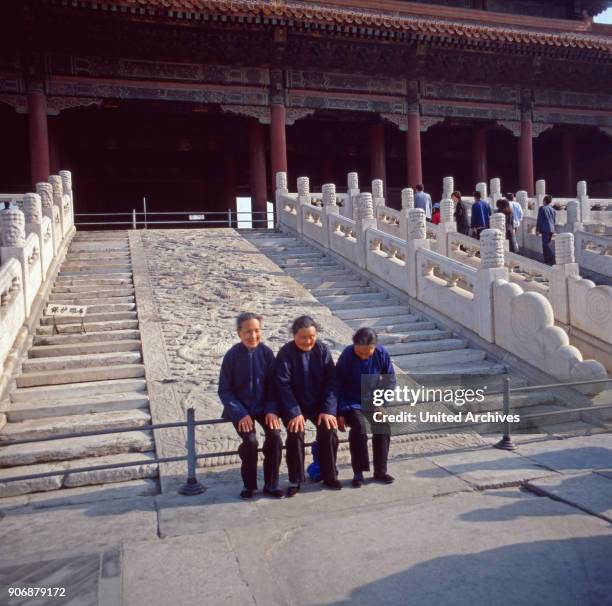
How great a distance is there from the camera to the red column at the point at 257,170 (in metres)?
15.6

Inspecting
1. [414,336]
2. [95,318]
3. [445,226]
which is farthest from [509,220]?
[95,318]

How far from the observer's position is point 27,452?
4637 mm

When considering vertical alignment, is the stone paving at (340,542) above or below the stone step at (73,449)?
below

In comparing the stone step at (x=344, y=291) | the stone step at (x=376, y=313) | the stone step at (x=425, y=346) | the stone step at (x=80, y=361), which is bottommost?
the stone step at (x=425, y=346)

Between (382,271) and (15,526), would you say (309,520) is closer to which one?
(15,526)

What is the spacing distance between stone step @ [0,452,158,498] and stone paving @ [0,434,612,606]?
0.13 m

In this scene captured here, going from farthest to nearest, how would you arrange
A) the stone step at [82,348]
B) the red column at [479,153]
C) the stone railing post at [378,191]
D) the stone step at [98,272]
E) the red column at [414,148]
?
the red column at [479,153] → the red column at [414,148] → the stone railing post at [378,191] → the stone step at [98,272] → the stone step at [82,348]

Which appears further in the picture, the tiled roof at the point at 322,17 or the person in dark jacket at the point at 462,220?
the tiled roof at the point at 322,17

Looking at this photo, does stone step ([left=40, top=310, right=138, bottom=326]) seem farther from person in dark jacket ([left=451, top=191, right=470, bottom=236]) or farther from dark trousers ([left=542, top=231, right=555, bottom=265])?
dark trousers ([left=542, top=231, right=555, bottom=265])

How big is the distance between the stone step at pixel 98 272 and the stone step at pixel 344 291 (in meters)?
2.90

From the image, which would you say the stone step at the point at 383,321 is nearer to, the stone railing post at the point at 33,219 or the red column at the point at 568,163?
the stone railing post at the point at 33,219


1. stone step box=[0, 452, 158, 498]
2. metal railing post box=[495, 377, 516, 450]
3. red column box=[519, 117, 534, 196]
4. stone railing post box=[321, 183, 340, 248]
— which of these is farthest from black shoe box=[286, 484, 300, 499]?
red column box=[519, 117, 534, 196]

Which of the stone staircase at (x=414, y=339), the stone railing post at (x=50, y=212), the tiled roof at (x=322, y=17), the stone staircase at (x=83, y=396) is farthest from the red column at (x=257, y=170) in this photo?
the stone staircase at (x=83, y=396)

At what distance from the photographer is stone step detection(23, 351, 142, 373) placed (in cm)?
602
